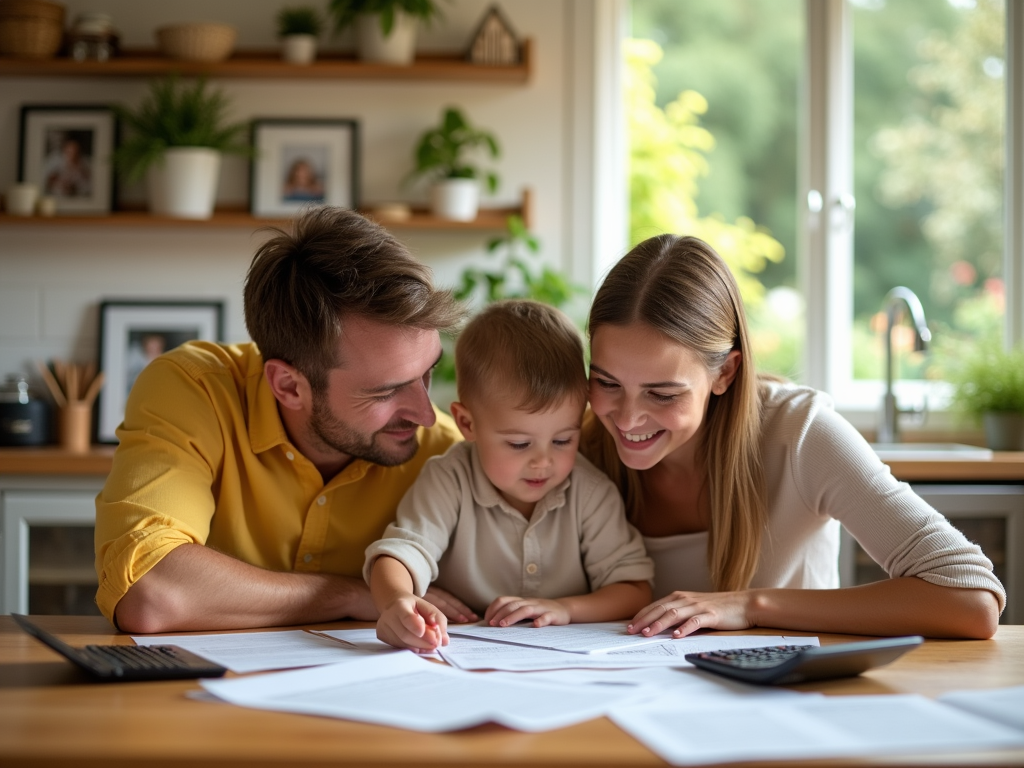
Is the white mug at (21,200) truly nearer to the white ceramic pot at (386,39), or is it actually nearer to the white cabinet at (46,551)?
the white cabinet at (46,551)

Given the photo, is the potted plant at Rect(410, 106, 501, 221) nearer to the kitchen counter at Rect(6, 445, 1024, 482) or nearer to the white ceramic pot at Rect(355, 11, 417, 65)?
the white ceramic pot at Rect(355, 11, 417, 65)

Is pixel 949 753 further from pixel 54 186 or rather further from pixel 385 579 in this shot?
pixel 54 186

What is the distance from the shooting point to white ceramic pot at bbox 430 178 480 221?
127 inches

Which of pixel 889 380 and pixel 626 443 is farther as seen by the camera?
pixel 889 380

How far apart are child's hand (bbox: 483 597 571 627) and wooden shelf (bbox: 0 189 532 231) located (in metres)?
1.92

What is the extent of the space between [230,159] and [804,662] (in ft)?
9.26

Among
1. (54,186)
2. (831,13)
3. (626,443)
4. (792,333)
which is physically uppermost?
(831,13)

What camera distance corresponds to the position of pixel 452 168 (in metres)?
3.25

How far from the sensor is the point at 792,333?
381 cm

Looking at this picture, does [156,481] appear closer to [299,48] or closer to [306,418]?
[306,418]

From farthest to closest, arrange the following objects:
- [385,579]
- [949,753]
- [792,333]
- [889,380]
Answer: [792,333] → [889,380] → [385,579] → [949,753]

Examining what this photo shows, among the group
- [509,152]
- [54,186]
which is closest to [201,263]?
[54,186]

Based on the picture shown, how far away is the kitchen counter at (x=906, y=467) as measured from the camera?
8.79 ft

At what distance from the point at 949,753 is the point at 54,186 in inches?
128
